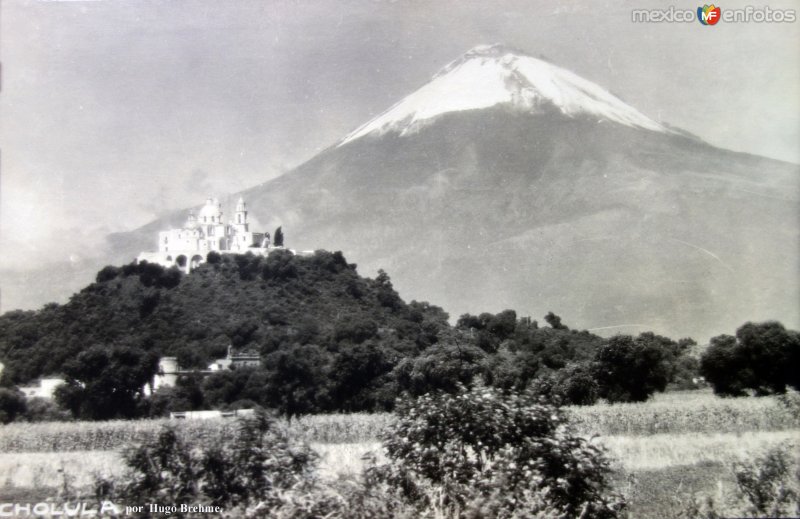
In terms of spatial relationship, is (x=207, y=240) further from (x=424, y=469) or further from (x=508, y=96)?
(x=508, y=96)

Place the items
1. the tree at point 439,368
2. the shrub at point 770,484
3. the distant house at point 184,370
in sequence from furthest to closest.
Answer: the distant house at point 184,370 < the tree at point 439,368 < the shrub at point 770,484

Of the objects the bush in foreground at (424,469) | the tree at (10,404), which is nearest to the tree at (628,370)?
the tree at (10,404)

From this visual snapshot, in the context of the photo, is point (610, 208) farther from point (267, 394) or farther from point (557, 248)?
point (267, 394)

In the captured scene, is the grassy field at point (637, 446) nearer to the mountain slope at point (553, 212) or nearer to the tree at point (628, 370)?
the tree at point (628, 370)

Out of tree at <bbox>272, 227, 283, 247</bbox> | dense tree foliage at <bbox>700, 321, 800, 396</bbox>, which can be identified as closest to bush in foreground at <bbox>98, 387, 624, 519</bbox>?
dense tree foliage at <bbox>700, 321, 800, 396</bbox>

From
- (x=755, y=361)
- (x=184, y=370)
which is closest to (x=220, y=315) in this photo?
(x=184, y=370)
